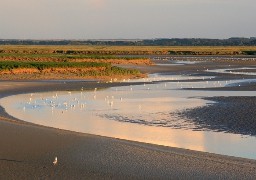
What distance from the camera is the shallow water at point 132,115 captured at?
18859 millimetres

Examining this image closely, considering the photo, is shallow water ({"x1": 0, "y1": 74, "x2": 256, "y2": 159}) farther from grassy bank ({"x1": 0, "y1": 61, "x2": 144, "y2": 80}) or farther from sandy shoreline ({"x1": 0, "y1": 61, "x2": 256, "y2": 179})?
grassy bank ({"x1": 0, "y1": 61, "x2": 144, "y2": 80})

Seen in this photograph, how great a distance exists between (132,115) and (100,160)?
11590mm

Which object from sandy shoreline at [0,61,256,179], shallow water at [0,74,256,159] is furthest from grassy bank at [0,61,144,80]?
sandy shoreline at [0,61,256,179]

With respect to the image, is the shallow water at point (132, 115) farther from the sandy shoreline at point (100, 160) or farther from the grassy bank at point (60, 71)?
A: the grassy bank at point (60, 71)

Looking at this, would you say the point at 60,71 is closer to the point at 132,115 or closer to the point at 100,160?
the point at 132,115

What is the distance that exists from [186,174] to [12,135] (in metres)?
7.06

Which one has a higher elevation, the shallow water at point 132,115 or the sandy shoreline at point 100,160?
the sandy shoreline at point 100,160

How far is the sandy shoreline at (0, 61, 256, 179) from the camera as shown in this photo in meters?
13.0

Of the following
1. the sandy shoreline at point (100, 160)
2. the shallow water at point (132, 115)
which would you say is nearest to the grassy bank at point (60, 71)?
the shallow water at point (132, 115)

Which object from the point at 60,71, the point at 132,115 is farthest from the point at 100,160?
the point at 60,71

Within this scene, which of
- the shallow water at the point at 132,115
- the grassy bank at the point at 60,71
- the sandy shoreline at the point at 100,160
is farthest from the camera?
the grassy bank at the point at 60,71

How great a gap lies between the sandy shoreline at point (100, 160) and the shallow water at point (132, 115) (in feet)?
6.16

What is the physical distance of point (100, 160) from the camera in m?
14.5

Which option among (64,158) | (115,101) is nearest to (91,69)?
(115,101)
